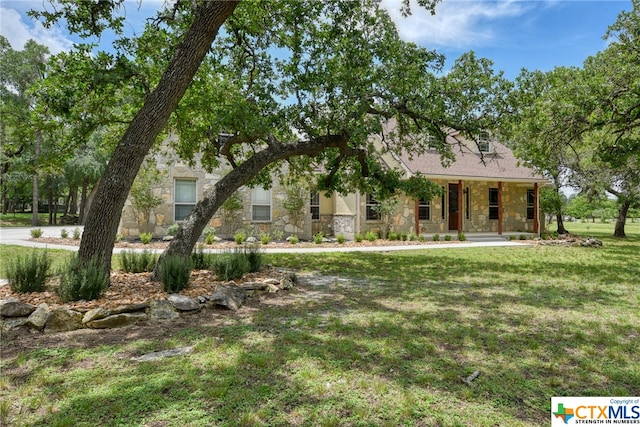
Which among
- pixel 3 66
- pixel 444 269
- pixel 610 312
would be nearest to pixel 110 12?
pixel 444 269

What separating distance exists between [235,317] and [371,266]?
5.15 meters

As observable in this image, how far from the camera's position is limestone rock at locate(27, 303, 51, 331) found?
4.25 meters

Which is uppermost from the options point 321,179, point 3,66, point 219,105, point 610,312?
point 3,66

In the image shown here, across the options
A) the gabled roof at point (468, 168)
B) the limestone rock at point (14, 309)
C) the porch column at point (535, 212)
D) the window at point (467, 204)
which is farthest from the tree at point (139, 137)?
the porch column at point (535, 212)

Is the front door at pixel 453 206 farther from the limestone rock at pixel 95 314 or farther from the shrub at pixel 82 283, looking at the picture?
the limestone rock at pixel 95 314

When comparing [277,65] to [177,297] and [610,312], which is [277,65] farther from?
[610,312]

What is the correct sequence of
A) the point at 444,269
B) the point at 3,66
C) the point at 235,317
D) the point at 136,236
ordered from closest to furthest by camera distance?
1. the point at 235,317
2. the point at 444,269
3. the point at 136,236
4. the point at 3,66

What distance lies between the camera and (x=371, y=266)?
9477 mm

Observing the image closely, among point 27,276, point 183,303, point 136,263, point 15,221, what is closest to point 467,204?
point 136,263

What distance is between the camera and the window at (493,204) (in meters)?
19.2

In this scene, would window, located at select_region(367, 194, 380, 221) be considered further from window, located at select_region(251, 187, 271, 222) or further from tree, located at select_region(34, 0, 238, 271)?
tree, located at select_region(34, 0, 238, 271)

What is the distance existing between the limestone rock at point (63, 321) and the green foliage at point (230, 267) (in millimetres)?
2435

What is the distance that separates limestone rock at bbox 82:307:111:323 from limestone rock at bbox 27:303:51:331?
385mm

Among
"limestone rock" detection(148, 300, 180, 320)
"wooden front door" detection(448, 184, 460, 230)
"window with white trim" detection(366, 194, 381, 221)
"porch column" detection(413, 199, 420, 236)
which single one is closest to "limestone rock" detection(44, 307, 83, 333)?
"limestone rock" detection(148, 300, 180, 320)
